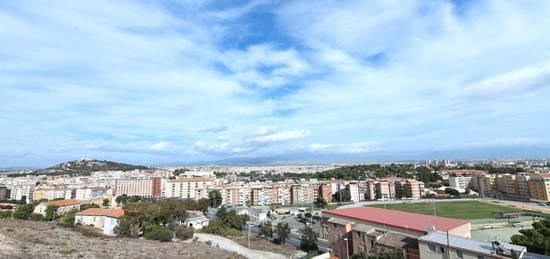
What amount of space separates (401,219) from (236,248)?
575 inches

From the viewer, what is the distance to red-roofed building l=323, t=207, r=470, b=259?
58.4ft

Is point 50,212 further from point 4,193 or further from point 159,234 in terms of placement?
point 4,193

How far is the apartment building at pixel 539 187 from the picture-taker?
189 feet

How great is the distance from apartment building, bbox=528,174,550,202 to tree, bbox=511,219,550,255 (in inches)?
2033

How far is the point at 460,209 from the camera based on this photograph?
52594mm

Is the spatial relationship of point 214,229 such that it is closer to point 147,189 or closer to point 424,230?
point 424,230

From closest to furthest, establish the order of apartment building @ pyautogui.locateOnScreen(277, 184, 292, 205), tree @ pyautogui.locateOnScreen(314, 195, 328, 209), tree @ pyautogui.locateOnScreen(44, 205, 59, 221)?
tree @ pyautogui.locateOnScreen(44, 205, 59, 221), tree @ pyautogui.locateOnScreen(314, 195, 328, 209), apartment building @ pyautogui.locateOnScreen(277, 184, 292, 205)

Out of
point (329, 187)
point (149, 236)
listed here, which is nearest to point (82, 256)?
point (149, 236)

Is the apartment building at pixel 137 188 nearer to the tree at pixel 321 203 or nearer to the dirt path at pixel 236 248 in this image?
the tree at pixel 321 203

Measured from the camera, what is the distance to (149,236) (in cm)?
2759

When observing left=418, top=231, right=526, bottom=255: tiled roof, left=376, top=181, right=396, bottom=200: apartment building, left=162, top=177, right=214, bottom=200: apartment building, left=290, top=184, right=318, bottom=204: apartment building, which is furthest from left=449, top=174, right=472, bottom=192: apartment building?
left=418, top=231, right=526, bottom=255: tiled roof

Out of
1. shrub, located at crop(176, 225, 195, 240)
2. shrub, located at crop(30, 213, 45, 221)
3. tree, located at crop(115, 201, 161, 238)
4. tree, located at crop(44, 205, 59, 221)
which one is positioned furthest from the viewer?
tree, located at crop(44, 205, 59, 221)

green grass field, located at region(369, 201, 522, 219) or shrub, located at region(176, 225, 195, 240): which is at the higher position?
shrub, located at region(176, 225, 195, 240)

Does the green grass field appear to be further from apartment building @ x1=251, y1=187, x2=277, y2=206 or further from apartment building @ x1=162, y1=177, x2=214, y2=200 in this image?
apartment building @ x1=162, y1=177, x2=214, y2=200
